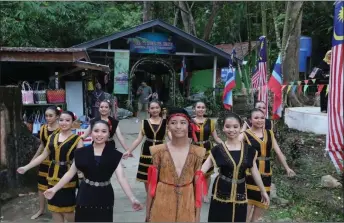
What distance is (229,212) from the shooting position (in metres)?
4.04

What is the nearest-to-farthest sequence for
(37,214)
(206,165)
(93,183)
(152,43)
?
1. (93,183)
2. (206,165)
3. (37,214)
4. (152,43)

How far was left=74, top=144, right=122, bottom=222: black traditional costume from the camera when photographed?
380 cm

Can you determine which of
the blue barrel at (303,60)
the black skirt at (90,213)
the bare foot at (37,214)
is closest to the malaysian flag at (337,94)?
the black skirt at (90,213)

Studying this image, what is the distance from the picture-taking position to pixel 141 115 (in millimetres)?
17859

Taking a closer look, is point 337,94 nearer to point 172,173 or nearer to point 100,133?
point 172,173

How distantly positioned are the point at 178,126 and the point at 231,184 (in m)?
0.88

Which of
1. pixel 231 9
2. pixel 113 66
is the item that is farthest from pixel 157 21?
pixel 231 9

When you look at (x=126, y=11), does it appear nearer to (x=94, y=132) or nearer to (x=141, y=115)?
(x=141, y=115)

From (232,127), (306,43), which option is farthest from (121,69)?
(306,43)

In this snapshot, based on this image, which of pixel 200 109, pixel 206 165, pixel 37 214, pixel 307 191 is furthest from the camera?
pixel 307 191

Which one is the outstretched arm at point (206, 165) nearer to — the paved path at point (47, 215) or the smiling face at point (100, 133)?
the smiling face at point (100, 133)

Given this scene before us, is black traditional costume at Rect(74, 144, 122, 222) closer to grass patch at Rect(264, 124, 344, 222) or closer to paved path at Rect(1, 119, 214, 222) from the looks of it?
paved path at Rect(1, 119, 214, 222)

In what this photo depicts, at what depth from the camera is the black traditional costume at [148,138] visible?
20.6ft

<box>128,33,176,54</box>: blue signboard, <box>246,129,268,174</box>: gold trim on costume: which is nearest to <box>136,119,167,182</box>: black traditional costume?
<box>246,129,268,174</box>: gold trim on costume
